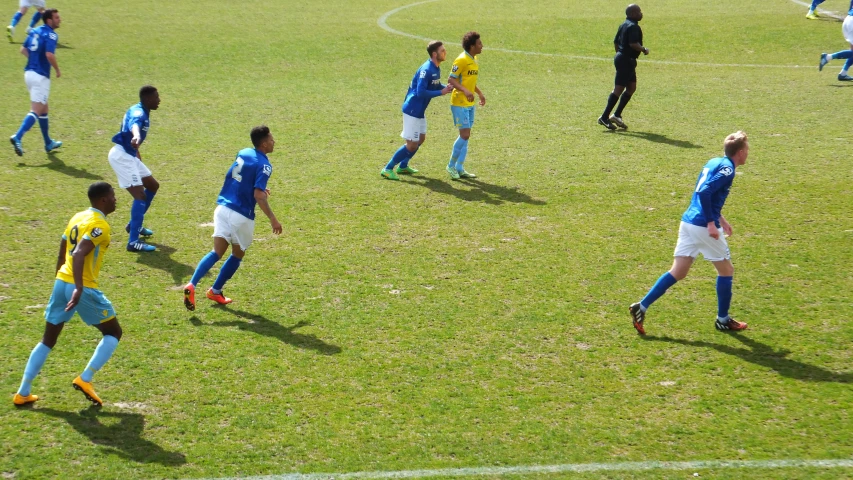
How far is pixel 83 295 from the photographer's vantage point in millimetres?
6891

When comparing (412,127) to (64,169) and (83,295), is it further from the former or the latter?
(83,295)

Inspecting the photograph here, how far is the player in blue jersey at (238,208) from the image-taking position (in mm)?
8617

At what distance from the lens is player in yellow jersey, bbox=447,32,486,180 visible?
1279 centimetres

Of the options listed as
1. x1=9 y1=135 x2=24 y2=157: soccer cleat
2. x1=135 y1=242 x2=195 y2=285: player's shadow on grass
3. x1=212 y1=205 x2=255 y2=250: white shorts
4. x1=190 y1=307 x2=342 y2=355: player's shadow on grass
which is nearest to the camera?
x1=190 y1=307 x2=342 y2=355: player's shadow on grass

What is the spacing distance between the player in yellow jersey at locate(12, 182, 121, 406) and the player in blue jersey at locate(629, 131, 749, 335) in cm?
516

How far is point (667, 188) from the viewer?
12.5 m

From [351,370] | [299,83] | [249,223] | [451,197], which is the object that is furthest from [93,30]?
[351,370]

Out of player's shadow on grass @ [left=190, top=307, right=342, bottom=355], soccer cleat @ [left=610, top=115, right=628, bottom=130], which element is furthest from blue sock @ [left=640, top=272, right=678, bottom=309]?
soccer cleat @ [left=610, top=115, right=628, bottom=130]

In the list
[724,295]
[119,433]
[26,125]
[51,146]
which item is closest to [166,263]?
[119,433]

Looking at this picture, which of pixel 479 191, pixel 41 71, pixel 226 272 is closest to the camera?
pixel 226 272

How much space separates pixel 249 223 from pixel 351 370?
2.24 meters

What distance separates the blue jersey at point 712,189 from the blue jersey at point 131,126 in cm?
700

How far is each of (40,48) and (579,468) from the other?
501 inches

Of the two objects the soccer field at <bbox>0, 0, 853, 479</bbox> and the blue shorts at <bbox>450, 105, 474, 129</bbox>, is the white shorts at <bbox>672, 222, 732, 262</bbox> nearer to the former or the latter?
the soccer field at <bbox>0, 0, 853, 479</bbox>
